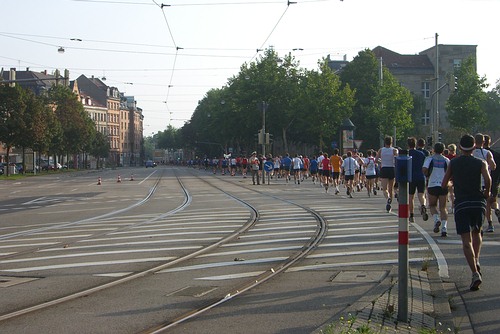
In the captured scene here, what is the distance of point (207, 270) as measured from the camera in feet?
33.4

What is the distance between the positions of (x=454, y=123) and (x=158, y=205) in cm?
3588

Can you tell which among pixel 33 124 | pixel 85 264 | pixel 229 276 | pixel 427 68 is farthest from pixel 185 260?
pixel 427 68

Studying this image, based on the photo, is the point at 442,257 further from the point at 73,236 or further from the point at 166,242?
the point at 73,236

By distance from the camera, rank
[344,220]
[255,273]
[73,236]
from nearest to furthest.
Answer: [255,273], [73,236], [344,220]

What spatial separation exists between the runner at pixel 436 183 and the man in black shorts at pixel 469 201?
5048mm

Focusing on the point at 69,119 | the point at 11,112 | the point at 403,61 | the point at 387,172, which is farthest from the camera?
the point at 69,119

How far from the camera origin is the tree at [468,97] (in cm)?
5350

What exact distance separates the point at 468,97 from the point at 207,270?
4748 centimetres

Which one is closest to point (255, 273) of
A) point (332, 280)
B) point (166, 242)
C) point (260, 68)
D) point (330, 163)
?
point (332, 280)

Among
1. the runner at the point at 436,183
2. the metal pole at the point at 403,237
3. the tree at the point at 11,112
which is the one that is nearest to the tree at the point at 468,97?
the runner at the point at 436,183

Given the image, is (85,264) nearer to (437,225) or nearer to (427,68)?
(437,225)

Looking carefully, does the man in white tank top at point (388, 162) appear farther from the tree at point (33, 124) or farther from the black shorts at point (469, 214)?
the tree at point (33, 124)

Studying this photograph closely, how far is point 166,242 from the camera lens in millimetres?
13664

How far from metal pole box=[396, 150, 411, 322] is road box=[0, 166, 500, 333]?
0.63 meters
